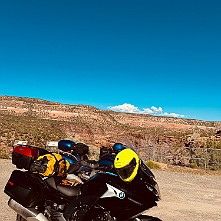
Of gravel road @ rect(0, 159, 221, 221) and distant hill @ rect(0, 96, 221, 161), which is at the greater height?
distant hill @ rect(0, 96, 221, 161)

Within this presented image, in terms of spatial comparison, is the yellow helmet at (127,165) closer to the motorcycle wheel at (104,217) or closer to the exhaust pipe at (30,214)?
the motorcycle wheel at (104,217)

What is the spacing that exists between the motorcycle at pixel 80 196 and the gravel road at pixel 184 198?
2.97 m

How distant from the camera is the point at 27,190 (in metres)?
4.94

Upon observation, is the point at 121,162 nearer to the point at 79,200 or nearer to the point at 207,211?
the point at 79,200

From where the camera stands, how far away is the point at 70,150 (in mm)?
7273

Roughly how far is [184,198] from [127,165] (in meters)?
7.67

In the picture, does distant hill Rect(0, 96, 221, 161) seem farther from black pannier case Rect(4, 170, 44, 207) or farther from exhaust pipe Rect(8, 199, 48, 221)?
exhaust pipe Rect(8, 199, 48, 221)

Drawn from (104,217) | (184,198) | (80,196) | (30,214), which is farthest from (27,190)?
(184,198)

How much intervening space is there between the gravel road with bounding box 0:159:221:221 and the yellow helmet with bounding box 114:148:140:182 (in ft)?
14.3

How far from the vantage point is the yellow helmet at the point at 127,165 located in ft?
13.3

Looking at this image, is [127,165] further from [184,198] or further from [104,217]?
[184,198]

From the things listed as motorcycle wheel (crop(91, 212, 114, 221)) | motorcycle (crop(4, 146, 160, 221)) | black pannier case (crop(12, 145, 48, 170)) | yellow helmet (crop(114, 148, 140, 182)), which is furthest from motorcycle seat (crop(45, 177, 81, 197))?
yellow helmet (crop(114, 148, 140, 182))

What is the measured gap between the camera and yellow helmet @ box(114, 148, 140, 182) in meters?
4.06

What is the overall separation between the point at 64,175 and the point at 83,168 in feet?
4.43
